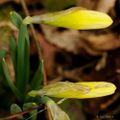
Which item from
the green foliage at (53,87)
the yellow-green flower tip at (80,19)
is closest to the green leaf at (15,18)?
the green foliage at (53,87)

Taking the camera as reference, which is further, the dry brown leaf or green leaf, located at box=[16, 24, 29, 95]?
the dry brown leaf

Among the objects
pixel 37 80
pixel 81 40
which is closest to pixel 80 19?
Answer: pixel 37 80

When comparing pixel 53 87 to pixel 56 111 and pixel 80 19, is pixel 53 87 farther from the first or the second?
pixel 80 19

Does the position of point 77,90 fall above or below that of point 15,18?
below

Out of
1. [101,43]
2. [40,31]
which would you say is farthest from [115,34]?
[40,31]

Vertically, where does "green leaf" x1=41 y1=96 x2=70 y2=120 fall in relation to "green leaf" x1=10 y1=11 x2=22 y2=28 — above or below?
below

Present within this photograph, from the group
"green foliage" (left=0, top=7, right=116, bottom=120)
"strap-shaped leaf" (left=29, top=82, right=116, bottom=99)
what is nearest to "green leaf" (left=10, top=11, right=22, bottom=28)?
"green foliage" (left=0, top=7, right=116, bottom=120)

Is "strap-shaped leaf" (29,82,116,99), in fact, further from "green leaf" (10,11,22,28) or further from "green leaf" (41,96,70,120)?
"green leaf" (10,11,22,28)
